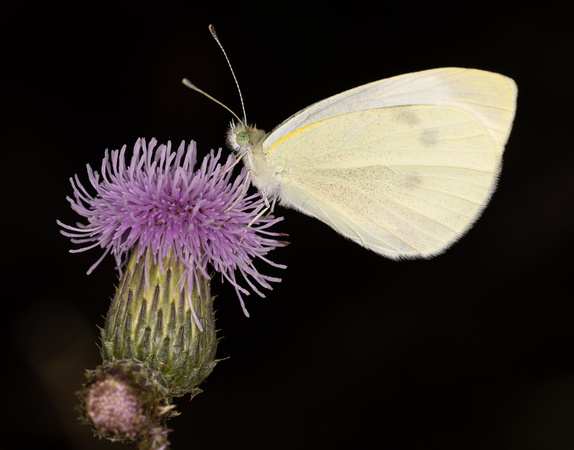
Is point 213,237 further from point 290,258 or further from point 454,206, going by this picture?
point 290,258

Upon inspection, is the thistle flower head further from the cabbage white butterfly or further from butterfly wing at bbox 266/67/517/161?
butterfly wing at bbox 266/67/517/161

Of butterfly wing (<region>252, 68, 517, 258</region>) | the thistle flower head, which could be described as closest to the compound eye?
butterfly wing (<region>252, 68, 517, 258</region>)

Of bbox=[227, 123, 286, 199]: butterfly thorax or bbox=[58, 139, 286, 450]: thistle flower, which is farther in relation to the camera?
bbox=[227, 123, 286, 199]: butterfly thorax

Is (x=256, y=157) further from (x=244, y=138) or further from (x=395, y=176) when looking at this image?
(x=395, y=176)

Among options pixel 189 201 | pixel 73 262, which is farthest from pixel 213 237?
pixel 73 262

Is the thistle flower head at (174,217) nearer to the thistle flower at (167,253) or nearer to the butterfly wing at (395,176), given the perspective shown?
the thistle flower at (167,253)

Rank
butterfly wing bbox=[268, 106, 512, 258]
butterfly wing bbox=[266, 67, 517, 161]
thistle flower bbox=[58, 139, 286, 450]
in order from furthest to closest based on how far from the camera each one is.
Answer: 1. butterfly wing bbox=[268, 106, 512, 258]
2. butterfly wing bbox=[266, 67, 517, 161]
3. thistle flower bbox=[58, 139, 286, 450]
